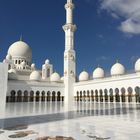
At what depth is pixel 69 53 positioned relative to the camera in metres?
26.3

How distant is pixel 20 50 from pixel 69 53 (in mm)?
10698

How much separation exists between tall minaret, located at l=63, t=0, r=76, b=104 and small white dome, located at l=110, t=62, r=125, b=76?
5.85 meters

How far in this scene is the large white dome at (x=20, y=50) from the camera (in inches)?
1283

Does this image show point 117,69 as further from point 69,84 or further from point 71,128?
point 71,128

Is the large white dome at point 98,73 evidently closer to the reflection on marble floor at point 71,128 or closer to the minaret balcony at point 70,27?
the minaret balcony at point 70,27

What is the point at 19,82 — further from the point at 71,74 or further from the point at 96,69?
the point at 96,69

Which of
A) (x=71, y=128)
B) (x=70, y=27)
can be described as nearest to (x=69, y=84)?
(x=70, y=27)

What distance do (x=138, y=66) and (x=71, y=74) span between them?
968cm

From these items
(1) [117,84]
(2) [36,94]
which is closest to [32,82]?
(2) [36,94]

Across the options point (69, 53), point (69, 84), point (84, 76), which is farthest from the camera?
point (84, 76)

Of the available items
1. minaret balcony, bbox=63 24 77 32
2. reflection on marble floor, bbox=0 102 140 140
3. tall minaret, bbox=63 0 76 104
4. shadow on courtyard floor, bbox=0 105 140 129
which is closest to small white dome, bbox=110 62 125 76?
tall minaret, bbox=63 0 76 104

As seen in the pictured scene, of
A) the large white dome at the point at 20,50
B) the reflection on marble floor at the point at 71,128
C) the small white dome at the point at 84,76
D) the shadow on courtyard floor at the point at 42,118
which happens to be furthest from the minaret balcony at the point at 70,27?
the reflection on marble floor at the point at 71,128

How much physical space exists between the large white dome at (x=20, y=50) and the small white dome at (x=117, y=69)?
16.4m

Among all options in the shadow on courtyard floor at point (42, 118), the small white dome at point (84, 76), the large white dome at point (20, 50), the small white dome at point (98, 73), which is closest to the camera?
the shadow on courtyard floor at point (42, 118)
